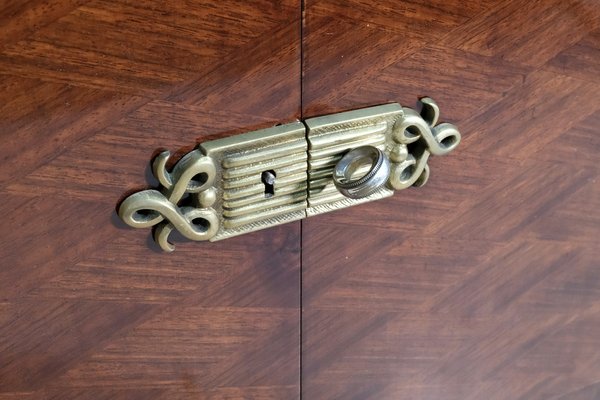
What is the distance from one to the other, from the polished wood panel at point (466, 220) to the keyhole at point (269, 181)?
5 centimetres

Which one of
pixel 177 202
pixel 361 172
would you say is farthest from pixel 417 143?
pixel 177 202

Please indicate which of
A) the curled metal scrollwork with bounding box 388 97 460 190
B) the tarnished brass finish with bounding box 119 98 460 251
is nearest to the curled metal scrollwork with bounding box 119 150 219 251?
the tarnished brass finish with bounding box 119 98 460 251

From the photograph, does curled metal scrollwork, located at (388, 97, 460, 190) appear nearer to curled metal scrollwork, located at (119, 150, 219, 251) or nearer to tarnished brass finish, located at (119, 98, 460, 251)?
tarnished brass finish, located at (119, 98, 460, 251)

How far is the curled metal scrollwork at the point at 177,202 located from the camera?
0.47 metres

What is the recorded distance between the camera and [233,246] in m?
0.53

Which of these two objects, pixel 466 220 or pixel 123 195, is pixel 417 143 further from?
pixel 123 195

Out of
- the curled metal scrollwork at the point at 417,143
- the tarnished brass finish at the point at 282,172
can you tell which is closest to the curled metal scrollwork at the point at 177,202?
the tarnished brass finish at the point at 282,172

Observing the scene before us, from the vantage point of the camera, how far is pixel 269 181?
50 cm

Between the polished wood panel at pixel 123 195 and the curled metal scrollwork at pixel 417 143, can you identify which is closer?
the polished wood panel at pixel 123 195

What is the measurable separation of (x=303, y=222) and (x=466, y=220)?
0.49 ft

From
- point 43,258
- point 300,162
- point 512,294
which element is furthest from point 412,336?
point 43,258

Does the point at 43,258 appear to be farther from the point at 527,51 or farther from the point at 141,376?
the point at 527,51

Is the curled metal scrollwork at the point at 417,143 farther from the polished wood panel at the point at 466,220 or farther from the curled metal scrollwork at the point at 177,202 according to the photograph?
the curled metal scrollwork at the point at 177,202

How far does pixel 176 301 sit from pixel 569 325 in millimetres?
394
